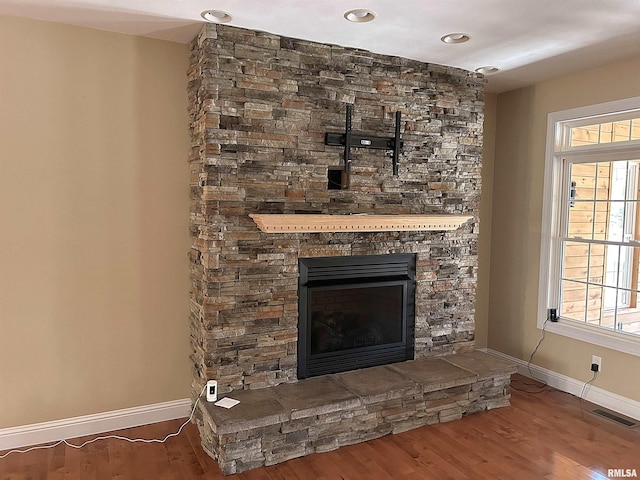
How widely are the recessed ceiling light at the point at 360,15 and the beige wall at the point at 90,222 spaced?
122cm

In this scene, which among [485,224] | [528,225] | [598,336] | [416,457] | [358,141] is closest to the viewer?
[416,457]

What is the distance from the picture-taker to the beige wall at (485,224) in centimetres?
469

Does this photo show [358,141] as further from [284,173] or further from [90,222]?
[90,222]

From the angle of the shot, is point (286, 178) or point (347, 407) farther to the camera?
point (286, 178)

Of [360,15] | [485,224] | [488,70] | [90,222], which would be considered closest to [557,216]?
[485,224]

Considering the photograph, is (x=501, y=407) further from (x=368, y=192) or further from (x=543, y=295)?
(x=368, y=192)

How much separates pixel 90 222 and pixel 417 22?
2363mm

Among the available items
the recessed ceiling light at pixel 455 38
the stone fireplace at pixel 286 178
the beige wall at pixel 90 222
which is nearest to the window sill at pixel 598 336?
the stone fireplace at pixel 286 178

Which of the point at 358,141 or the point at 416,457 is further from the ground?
the point at 358,141

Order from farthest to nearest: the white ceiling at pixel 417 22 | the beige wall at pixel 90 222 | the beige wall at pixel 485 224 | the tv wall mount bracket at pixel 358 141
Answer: the beige wall at pixel 485 224
the tv wall mount bracket at pixel 358 141
the beige wall at pixel 90 222
the white ceiling at pixel 417 22

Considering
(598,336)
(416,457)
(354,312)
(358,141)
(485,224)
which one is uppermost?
(358,141)

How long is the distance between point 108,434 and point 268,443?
1.14m

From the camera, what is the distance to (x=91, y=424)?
321 cm

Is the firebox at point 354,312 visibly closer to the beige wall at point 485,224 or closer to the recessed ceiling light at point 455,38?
the beige wall at point 485,224
